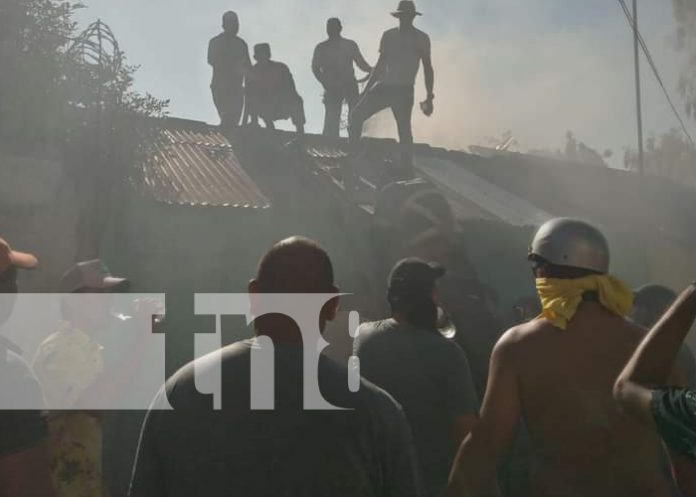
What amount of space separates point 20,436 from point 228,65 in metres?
9.39

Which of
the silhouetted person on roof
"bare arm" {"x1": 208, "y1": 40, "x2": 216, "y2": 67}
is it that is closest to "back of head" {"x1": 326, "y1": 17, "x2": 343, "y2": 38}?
the silhouetted person on roof

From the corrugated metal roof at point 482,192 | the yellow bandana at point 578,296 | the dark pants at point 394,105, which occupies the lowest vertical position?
the yellow bandana at point 578,296

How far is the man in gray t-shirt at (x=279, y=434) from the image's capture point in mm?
2500

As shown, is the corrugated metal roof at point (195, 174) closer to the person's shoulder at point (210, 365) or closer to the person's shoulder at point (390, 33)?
the person's shoulder at point (390, 33)

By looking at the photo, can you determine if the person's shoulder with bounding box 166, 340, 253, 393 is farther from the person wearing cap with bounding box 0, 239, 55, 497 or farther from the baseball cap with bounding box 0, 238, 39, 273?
the baseball cap with bounding box 0, 238, 39, 273

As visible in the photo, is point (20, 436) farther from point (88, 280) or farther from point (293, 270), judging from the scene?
point (88, 280)

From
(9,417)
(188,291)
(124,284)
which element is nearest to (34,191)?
(188,291)

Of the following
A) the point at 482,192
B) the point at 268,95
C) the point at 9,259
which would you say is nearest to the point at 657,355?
the point at 9,259

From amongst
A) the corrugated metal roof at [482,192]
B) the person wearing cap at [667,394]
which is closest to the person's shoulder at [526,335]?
the person wearing cap at [667,394]

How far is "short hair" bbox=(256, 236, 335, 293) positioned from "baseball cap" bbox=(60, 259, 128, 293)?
178 centimetres

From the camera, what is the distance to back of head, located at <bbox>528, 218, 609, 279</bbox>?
10.5 ft

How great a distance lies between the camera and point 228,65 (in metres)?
11.6

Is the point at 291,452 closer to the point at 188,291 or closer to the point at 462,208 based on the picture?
the point at 188,291

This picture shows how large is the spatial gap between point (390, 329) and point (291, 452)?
5.17 feet
